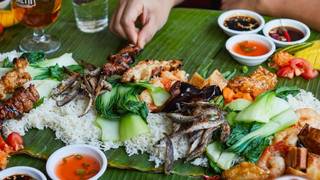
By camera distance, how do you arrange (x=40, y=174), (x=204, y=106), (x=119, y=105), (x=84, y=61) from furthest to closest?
(x=84, y=61) < (x=119, y=105) < (x=204, y=106) < (x=40, y=174)

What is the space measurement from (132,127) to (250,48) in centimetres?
149

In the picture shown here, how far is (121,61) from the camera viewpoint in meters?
4.36

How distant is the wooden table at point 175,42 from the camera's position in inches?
179

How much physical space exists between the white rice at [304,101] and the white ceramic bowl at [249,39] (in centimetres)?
53

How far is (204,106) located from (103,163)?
2.53 ft

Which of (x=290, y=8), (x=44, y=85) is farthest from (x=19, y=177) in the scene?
(x=290, y=8)

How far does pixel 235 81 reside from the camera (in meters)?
4.01

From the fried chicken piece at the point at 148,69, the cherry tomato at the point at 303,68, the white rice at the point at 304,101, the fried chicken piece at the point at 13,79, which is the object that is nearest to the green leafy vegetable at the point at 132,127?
the fried chicken piece at the point at 148,69

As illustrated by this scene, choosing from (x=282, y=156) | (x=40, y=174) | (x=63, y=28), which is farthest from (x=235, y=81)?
(x=63, y=28)

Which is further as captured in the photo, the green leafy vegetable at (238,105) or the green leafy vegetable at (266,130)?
the green leafy vegetable at (238,105)

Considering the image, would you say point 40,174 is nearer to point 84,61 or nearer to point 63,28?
point 84,61

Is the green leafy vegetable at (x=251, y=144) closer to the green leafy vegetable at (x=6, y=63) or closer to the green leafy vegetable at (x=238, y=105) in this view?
the green leafy vegetable at (x=238, y=105)

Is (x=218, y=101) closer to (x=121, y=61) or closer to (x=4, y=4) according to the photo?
(x=121, y=61)

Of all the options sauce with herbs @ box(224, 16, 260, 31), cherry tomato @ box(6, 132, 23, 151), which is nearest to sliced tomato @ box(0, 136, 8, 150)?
cherry tomato @ box(6, 132, 23, 151)
